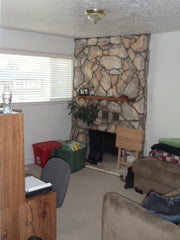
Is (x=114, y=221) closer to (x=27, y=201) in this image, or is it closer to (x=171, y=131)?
(x=27, y=201)

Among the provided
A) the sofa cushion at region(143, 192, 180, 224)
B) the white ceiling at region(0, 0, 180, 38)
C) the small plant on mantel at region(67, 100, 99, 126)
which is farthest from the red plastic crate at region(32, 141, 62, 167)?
the sofa cushion at region(143, 192, 180, 224)

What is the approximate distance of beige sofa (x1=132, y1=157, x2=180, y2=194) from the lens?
348 centimetres

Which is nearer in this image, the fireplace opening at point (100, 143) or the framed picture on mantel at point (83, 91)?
the fireplace opening at point (100, 143)

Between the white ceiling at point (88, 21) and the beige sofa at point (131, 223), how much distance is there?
6.23 feet

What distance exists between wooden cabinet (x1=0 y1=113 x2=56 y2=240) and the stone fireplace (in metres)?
2.92

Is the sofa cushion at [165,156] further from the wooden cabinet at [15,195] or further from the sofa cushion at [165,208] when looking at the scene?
the wooden cabinet at [15,195]

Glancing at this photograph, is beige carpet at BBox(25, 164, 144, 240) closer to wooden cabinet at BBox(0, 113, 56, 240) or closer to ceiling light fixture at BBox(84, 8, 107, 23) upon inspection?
wooden cabinet at BBox(0, 113, 56, 240)

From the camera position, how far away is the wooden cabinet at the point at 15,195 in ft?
6.21

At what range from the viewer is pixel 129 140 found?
4.71 meters

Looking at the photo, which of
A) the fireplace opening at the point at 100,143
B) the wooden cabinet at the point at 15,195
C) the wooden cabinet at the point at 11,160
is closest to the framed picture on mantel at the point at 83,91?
the fireplace opening at the point at 100,143

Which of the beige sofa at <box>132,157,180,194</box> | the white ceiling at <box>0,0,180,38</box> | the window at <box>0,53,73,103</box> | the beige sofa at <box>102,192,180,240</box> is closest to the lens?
the beige sofa at <box>102,192,180,240</box>

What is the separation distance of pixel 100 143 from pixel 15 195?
3.42 m

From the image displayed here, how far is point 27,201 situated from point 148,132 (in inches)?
120

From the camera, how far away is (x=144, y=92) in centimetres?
460
